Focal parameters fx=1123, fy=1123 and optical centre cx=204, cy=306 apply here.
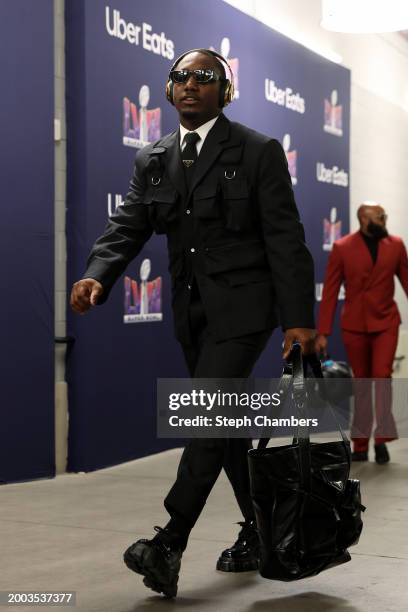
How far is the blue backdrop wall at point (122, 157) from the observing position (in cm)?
671

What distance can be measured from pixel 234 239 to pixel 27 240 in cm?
267

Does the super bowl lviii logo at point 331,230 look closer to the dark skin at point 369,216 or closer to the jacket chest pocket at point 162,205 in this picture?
the dark skin at point 369,216

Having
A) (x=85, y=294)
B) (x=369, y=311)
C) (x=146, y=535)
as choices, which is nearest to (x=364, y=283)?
(x=369, y=311)

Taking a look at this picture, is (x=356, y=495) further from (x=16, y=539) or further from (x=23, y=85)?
(x=23, y=85)

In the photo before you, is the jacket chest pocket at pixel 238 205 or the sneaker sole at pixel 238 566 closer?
the jacket chest pocket at pixel 238 205

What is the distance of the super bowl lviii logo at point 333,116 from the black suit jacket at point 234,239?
6.57 metres

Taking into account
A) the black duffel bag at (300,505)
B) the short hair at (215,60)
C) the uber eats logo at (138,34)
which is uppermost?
the uber eats logo at (138,34)

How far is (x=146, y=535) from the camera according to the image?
4.88 metres

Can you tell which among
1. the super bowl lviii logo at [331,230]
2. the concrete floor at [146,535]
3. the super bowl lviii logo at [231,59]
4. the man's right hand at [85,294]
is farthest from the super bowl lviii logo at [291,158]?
the man's right hand at [85,294]

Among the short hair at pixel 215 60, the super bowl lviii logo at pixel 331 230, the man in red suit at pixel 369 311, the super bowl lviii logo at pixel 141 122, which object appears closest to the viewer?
the short hair at pixel 215 60

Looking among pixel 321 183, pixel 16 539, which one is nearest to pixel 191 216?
pixel 16 539

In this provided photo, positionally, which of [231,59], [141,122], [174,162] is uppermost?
[231,59]

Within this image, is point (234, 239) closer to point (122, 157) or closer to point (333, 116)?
point (122, 157)

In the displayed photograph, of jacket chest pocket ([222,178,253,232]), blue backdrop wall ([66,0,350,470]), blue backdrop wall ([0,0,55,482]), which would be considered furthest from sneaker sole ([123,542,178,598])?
blue backdrop wall ([66,0,350,470])
